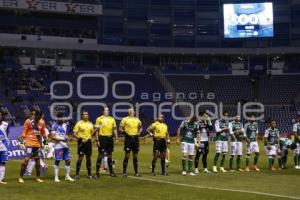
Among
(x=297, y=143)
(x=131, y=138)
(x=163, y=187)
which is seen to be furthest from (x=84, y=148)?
(x=297, y=143)

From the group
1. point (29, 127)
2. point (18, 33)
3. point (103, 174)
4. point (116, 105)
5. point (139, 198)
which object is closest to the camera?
A: point (139, 198)

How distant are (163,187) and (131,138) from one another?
366cm

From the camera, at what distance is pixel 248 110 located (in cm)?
6781

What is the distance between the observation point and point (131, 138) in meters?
21.0

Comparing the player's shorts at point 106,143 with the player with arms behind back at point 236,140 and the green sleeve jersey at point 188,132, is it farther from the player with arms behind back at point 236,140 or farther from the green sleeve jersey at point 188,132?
the player with arms behind back at point 236,140

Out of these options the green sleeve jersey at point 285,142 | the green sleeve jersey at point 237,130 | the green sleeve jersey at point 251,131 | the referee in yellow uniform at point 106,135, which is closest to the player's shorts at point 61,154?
the referee in yellow uniform at point 106,135

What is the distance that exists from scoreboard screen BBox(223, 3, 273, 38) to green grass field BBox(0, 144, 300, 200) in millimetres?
45158

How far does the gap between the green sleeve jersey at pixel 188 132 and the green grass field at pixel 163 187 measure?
1427 millimetres

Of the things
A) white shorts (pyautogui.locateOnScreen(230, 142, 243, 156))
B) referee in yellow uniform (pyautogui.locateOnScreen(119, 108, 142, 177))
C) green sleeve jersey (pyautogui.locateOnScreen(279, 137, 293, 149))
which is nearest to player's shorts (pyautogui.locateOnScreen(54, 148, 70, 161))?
referee in yellow uniform (pyautogui.locateOnScreen(119, 108, 142, 177))

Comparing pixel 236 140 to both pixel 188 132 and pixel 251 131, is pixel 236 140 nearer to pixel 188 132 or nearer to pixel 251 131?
pixel 251 131

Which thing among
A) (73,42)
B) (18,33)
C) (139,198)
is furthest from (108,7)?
(139,198)

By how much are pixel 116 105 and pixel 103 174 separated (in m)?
42.5

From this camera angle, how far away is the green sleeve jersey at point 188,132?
72.6 ft

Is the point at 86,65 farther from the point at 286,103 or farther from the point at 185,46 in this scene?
the point at 286,103
